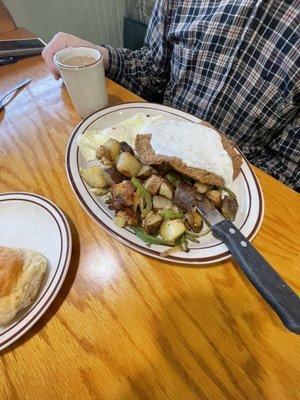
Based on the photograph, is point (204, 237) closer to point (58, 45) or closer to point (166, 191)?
point (166, 191)

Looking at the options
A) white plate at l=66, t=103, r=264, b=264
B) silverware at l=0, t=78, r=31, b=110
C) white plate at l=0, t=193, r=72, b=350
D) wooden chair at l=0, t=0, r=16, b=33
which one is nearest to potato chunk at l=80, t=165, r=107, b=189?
white plate at l=66, t=103, r=264, b=264

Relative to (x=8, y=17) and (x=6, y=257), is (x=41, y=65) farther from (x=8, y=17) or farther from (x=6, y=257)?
(x=6, y=257)

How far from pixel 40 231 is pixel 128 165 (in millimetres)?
277

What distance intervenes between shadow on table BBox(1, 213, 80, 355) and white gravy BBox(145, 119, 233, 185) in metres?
0.32

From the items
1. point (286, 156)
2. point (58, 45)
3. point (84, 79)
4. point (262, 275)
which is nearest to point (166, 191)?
point (262, 275)

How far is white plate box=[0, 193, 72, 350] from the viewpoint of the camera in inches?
20.8

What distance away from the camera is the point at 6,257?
51 cm

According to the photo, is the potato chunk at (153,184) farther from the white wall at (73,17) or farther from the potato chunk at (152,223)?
the white wall at (73,17)

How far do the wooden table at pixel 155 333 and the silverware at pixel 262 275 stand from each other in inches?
2.6

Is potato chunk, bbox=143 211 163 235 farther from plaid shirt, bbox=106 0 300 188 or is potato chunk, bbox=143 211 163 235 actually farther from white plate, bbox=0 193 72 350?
plaid shirt, bbox=106 0 300 188

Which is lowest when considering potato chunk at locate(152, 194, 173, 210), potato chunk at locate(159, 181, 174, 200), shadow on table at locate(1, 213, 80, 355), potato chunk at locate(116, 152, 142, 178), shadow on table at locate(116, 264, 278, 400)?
shadow on table at locate(116, 264, 278, 400)

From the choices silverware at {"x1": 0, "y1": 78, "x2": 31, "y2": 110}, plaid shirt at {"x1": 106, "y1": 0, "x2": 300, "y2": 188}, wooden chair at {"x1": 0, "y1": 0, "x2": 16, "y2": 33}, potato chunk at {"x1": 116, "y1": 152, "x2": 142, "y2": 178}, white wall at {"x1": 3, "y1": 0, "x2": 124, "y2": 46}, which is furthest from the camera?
white wall at {"x1": 3, "y1": 0, "x2": 124, "y2": 46}

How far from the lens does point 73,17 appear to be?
6.77 feet

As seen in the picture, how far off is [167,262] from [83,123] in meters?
0.53
